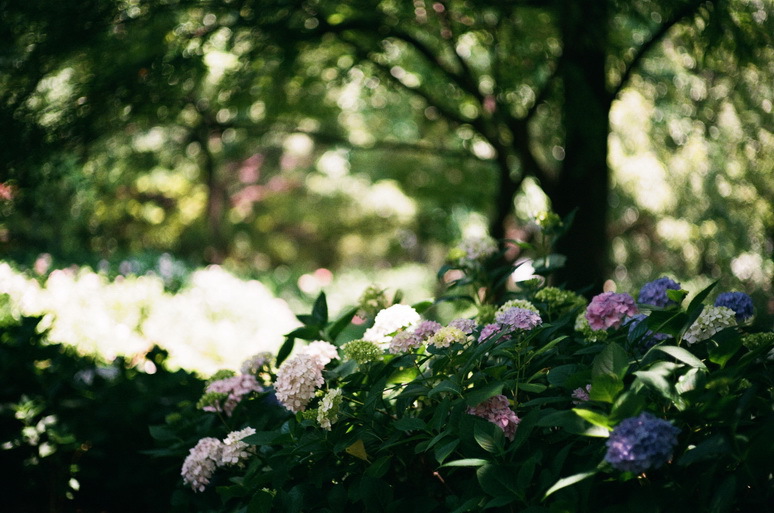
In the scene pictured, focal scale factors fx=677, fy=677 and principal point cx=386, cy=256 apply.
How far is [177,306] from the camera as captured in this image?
256 inches

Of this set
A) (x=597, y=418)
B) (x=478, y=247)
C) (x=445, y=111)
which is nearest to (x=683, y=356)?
(x=597, y=418)

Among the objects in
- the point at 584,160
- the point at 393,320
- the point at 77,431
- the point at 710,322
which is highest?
the point at 710,322

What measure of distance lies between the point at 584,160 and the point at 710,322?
353 centimetres

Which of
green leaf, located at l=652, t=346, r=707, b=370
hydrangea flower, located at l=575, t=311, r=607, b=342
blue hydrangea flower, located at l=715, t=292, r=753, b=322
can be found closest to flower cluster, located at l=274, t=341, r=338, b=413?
hydrangea flower, located at l=575, t=311, r=607, b=342

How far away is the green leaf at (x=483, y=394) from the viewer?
61.1 inches

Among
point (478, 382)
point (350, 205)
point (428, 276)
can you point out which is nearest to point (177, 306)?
point (478, 382)

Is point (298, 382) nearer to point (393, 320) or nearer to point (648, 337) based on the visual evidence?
point (393, 320)

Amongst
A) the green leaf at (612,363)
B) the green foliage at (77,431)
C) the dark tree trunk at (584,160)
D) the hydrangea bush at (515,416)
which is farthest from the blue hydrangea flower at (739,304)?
the dark tree trunk at (584,160)

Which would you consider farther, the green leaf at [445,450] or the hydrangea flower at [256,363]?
the hydrangea flower at [256,363]

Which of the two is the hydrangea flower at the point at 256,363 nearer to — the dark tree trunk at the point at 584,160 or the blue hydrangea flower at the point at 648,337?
the blue hydrangea flower at the point at 648,337

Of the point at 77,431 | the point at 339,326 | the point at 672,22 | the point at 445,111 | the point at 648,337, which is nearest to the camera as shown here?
the point at 648,337

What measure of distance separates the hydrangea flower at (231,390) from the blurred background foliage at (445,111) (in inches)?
95.9

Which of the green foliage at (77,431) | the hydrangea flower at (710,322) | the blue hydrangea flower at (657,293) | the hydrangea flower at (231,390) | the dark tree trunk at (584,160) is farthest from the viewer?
the dark tree trunk at (584,160)

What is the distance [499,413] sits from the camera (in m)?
1.64
